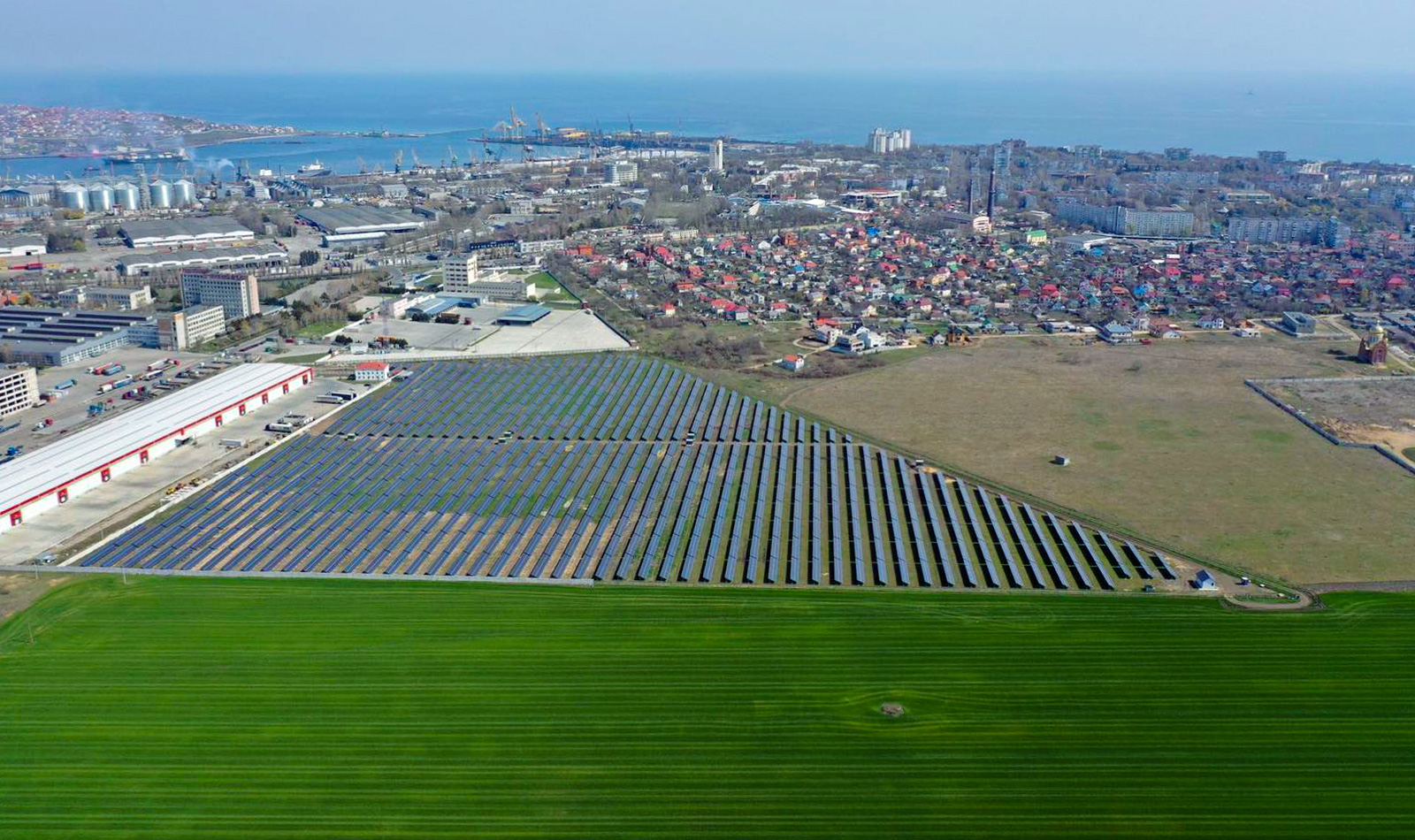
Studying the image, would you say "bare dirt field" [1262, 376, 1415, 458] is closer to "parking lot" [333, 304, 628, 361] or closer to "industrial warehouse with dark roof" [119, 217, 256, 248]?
"parking lot" [333, 304, 628, 361]

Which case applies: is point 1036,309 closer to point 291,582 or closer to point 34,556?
point 291,582

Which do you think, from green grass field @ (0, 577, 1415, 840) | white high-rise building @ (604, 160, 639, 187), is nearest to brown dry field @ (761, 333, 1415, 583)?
green grass field @ (0, 577, 1415, 840)

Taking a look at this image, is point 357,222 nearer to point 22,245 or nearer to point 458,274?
point 22,245

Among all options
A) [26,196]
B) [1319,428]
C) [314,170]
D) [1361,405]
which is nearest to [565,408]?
[1319,428]

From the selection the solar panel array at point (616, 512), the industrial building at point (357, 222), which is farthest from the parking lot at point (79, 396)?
the industrial building at point (357, 222)

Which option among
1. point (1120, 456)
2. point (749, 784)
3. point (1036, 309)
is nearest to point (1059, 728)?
point (749, 784)
